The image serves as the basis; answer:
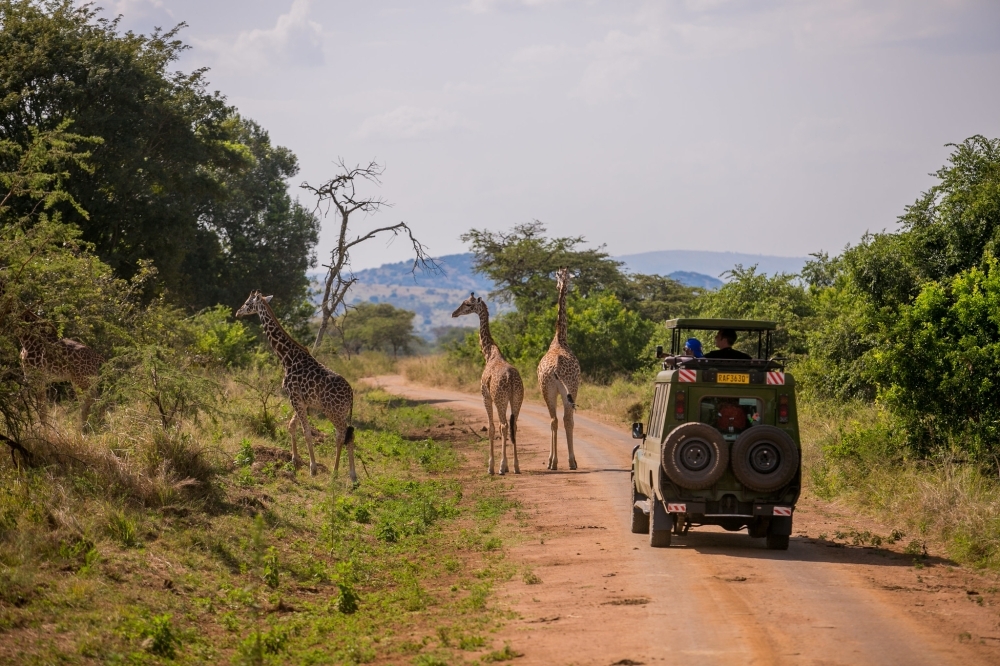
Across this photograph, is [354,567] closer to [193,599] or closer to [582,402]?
[193,599]

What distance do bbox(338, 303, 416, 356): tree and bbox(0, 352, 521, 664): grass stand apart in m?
64.6

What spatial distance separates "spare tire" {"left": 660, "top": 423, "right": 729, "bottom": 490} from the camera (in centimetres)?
1028

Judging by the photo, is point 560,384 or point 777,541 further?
point 560,384

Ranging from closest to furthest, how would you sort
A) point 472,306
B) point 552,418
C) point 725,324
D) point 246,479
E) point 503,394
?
point 725,324 → point 246,479 → point 503,394 → point 552,418 → point 472,306

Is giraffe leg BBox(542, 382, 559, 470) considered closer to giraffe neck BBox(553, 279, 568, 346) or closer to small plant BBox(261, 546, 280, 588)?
giraffe neck BBox(553, 279, 568, 346)

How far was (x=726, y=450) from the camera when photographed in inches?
407

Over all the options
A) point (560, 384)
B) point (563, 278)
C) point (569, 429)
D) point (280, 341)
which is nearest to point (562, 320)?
point (563, 278)

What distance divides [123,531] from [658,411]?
552cm

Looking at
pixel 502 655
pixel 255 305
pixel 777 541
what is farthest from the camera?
pixel 255 305

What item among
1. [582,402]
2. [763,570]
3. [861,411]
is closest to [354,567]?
[763,570]

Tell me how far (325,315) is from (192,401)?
50.1ft

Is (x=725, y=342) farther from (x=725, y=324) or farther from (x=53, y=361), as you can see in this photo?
(x=53, y=361)

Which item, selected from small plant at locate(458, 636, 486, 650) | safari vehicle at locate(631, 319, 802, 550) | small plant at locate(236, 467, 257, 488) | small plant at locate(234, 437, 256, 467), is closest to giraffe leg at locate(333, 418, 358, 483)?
small plant at locate(234, 437, 256, 467)

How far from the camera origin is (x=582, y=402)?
31.3 m
